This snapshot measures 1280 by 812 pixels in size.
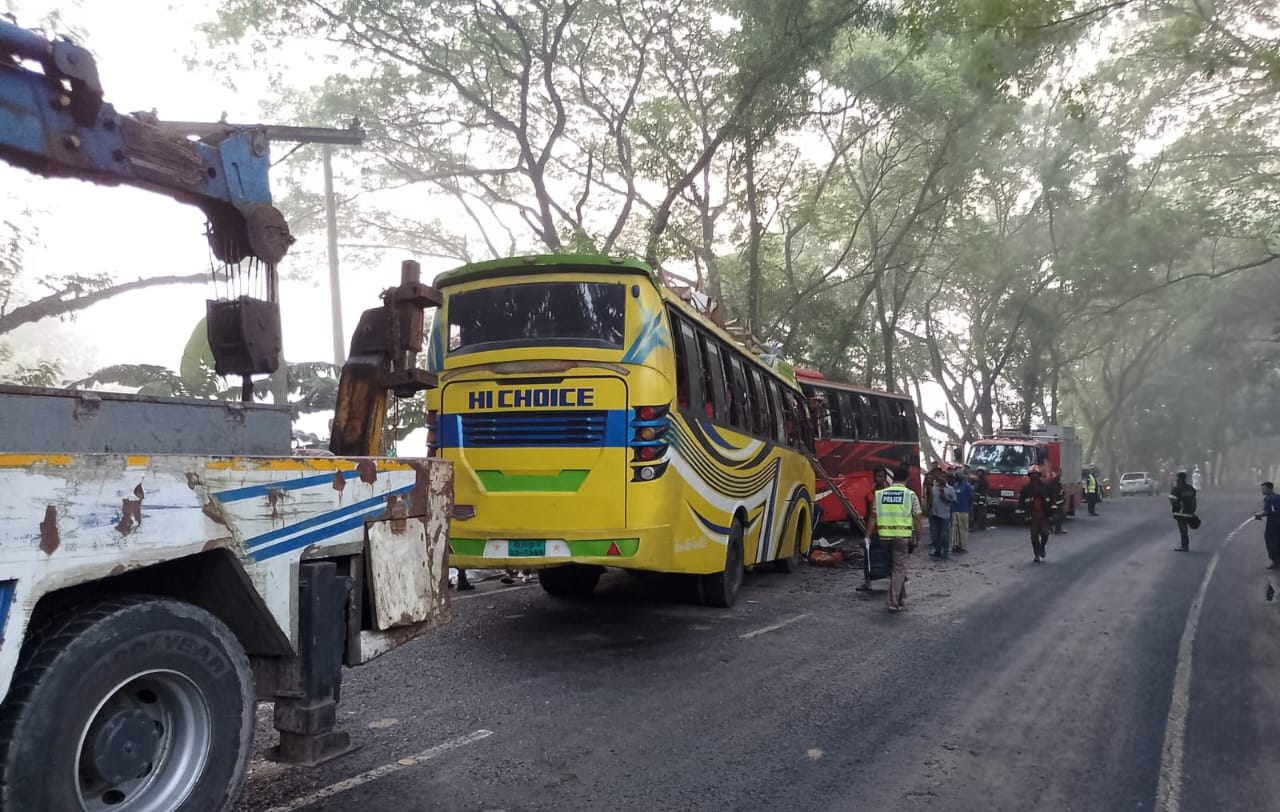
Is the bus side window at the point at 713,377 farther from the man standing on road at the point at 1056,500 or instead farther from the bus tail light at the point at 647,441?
the man standing on road at the point at 1056,500

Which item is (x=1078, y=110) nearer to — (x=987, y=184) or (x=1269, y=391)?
(x=987, y=184)

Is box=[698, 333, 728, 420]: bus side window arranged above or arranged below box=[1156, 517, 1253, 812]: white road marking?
above

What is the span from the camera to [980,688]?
659 cm

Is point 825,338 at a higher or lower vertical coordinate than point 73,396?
higher

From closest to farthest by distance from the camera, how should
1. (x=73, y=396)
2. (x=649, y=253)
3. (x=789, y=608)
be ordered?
1. (x=73, y=396)
2. (x=789, y=608)
3. (x=649, y=253)

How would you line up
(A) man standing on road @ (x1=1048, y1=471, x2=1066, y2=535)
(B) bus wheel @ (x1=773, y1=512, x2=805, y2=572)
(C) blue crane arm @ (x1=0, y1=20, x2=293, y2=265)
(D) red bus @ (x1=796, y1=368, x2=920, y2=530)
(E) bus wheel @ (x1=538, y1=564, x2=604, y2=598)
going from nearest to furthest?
(C) blue crane arm @ (x1=0, y1=20, x2=293, y2=265)
(E) bus wheel @ (x1=538, y1=564, x2=604, y2=598)
(B) bus wheel @ (x1=773, y1=512, x2=805, y2=572)
(D) red bus @ (x1=796, y1=368, x2=920, y2=530)
(A) man standing on road @ (x1=1048, y1=471, x2=1066, y2=535)

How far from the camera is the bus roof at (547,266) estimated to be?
7875 mm

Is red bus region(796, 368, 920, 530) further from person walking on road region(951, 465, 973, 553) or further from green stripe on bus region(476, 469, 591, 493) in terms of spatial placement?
green stripe on bus region(476, 469, 591, 493)

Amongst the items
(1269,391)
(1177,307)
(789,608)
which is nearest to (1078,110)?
(789,608)

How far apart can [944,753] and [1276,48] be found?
8.47 meters

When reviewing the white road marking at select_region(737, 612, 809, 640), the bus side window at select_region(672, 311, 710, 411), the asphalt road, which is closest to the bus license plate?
the asphalt road

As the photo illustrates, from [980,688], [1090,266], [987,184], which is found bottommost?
[980,688]

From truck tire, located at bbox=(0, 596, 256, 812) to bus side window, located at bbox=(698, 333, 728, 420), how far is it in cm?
618

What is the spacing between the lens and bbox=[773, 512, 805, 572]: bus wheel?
525 inches
